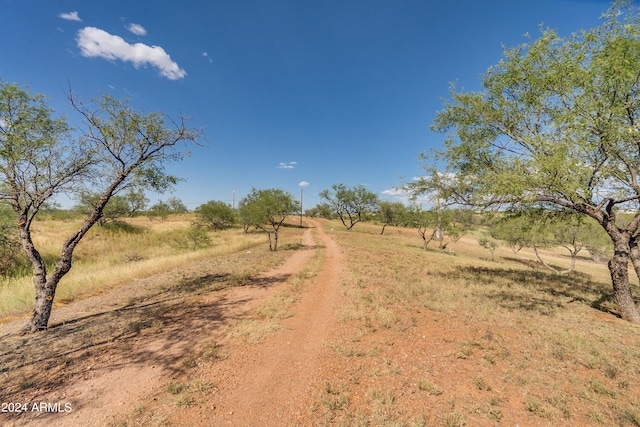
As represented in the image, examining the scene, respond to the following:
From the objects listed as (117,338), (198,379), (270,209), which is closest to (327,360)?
(198,379)

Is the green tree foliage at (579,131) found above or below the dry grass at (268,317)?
above

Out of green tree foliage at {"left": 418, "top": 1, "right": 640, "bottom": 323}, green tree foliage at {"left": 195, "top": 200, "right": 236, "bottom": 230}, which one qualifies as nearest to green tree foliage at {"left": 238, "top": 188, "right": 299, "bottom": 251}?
green tree foliage at {"left": 418, "top": 1, "right": 640, "bottom": 323}

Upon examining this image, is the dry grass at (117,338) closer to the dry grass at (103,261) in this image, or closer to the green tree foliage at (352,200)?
the dry grass at (103,261)

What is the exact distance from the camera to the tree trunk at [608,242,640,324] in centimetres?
779

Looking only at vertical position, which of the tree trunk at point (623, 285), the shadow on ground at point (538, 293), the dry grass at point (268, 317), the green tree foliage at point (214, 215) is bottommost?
the dry grass at point (268, 317)

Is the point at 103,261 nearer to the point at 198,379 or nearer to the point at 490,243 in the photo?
the point at 198,379

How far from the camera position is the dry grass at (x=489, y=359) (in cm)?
409

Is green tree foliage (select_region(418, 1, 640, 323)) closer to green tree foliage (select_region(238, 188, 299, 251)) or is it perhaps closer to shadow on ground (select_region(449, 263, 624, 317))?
shadow on ground (select_region(449, 263, 624, 317))

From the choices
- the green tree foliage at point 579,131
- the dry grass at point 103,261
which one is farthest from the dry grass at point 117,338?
the green tree foliage at point 579,131

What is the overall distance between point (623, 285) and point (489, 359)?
22.1 feet

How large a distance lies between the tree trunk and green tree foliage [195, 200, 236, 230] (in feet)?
168

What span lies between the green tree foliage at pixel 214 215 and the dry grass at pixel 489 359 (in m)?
44.7

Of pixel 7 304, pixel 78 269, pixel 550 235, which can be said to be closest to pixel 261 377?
pixel 7 304

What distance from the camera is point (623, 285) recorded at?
314 inches
